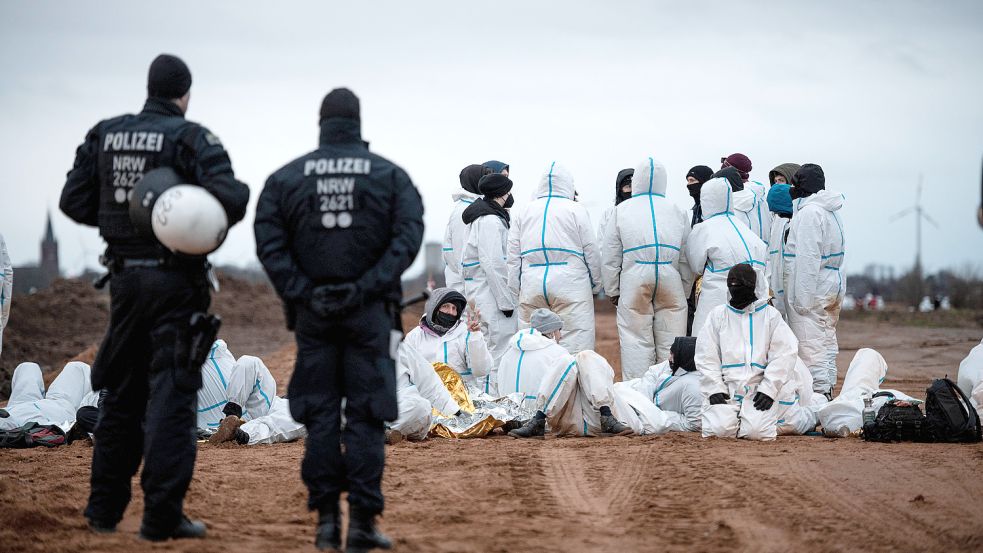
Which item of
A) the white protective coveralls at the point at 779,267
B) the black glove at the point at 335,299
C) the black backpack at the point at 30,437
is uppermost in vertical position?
the white protective coveralls at the point at 779,267

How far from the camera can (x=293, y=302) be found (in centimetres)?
608

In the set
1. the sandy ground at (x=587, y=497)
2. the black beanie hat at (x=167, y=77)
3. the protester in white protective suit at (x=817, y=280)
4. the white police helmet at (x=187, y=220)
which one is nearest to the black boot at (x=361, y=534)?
the sandy ground at (x=587, y=497)

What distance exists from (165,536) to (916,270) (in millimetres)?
54979

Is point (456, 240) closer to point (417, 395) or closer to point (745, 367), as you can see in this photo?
point (417, 395)

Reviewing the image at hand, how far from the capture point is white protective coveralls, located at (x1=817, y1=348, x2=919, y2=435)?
10930 mm

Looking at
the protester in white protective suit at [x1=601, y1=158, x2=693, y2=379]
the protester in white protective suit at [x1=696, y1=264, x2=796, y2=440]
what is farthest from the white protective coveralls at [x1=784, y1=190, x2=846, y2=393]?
the protester in white protective suit at [x1=696, y1=264, x2=796, y2=440]

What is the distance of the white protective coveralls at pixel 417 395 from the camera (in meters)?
10.5

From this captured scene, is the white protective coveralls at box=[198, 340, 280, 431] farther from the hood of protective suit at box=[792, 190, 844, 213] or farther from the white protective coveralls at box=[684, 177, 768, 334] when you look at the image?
the hood of protective suit at box=[792, 190, 844, 213]

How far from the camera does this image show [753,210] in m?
14.0

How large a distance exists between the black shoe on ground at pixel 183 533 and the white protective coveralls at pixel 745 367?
550 centimetres

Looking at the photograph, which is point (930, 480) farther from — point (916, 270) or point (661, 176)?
point (916, 270)

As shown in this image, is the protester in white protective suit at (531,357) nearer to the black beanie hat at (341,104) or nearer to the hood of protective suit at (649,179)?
the hood of protective suit at (649,179)

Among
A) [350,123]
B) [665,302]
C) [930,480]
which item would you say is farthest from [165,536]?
[665,302]

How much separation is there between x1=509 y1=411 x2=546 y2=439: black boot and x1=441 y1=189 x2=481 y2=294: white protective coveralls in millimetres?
3465
